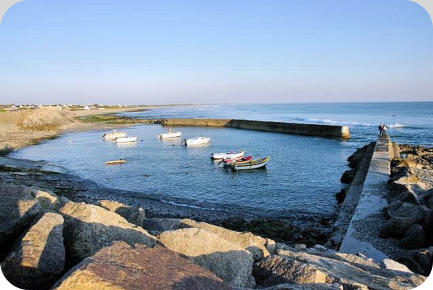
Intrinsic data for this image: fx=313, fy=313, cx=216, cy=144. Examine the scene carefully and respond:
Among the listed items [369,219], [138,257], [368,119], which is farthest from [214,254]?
[368,119]

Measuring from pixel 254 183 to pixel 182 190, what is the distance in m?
5.08

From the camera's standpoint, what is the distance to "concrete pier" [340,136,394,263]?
8.53m

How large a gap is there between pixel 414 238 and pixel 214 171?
17889 mm

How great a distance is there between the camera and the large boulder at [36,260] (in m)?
3.29

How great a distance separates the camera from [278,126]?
55.7 m

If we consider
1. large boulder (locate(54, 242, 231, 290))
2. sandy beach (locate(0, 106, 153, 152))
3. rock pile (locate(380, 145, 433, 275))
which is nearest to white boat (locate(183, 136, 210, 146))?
sandy beach (locate(0, 106, 153, 152))

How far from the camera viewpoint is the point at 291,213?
15016 millimetres

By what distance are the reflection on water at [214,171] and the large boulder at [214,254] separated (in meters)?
12.0

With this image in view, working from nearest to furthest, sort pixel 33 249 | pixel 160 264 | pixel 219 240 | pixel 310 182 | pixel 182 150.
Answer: pixel 160 264, pixel 33 249, pixel 219 240, pixel 310 182, pixel 182 150

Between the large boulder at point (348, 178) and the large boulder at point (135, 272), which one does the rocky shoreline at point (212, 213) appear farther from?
the large boulder at point (135, 272)

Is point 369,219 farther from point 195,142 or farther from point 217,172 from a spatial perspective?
point 195,142

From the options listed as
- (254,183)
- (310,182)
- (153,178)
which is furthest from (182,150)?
(310,182)

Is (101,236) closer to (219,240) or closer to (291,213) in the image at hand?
(219,240)

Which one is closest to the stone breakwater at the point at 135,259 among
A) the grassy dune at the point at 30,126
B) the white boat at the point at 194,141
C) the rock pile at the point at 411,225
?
the rock pile at the point at 411,225
